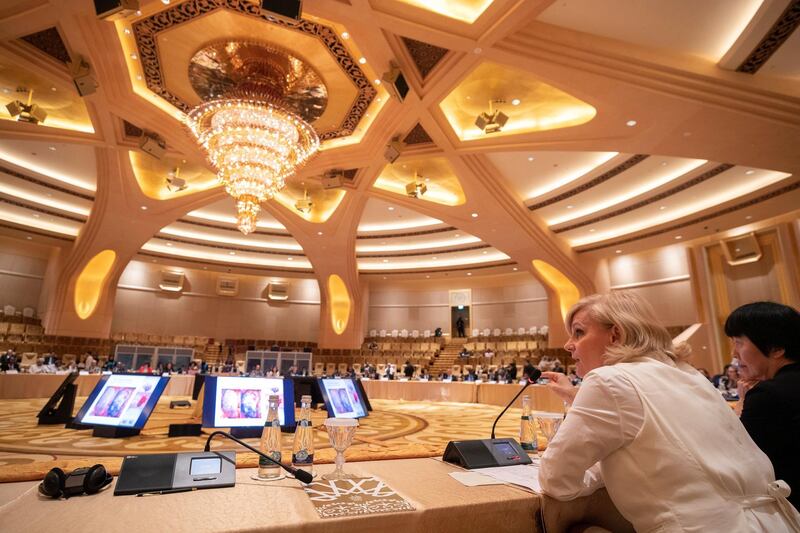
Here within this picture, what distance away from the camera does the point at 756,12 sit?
564 centimetres

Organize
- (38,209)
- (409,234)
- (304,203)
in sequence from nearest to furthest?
(304,203), (38,209), (409,234)

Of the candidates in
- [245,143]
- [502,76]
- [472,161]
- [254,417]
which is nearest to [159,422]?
[254,417]

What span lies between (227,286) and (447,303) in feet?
36.6

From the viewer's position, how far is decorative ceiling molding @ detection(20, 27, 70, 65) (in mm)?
6719

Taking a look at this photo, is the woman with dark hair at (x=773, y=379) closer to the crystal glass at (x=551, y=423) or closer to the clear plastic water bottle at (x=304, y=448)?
the crystal glass at (x=551, y=423)

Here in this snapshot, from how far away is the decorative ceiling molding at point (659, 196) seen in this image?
402 inches

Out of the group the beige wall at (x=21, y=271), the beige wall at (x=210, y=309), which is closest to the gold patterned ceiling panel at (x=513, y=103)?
the beige wall at (x=210, y=309)

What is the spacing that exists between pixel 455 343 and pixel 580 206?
10099mm

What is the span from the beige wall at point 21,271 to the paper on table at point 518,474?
21.8m

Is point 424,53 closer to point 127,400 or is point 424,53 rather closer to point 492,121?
point 492,121

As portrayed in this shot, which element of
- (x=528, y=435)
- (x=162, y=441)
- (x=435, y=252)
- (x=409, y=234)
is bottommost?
(x=162, y=441)

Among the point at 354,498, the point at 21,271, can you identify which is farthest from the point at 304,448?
the point at 21,271

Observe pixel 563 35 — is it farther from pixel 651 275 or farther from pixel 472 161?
pixel 651 275

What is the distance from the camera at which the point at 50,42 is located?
690 cm
